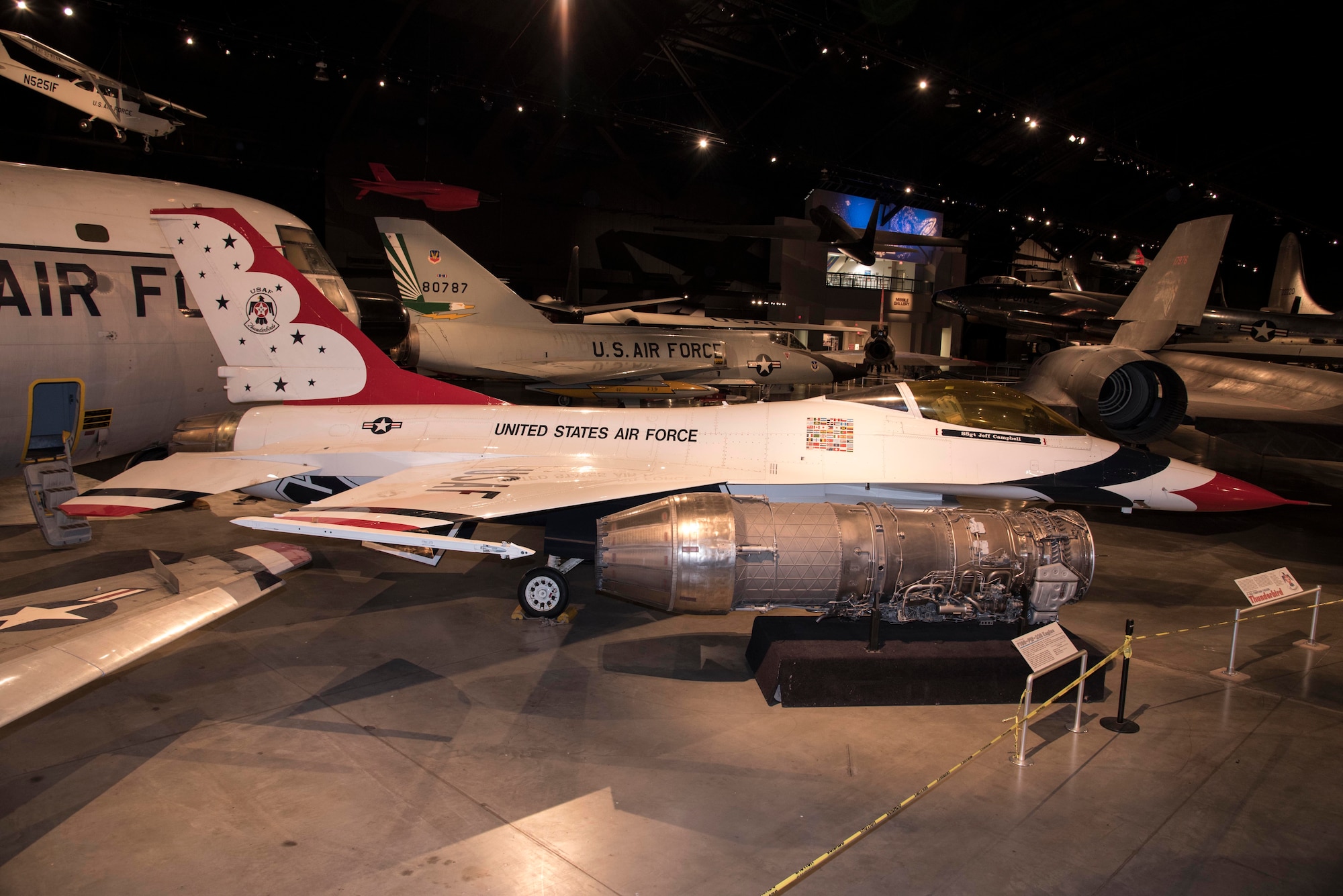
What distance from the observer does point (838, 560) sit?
5.16m

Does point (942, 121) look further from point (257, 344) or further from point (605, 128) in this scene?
point (257, 344)

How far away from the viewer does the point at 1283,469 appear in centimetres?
1443

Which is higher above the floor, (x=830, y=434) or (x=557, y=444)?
(x=830, y=434)

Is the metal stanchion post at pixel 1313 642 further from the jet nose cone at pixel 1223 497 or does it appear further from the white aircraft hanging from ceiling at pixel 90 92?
the white aircraft hanging from ceiling at pixel 90 92

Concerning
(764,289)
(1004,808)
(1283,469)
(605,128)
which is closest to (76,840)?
(1004,808)

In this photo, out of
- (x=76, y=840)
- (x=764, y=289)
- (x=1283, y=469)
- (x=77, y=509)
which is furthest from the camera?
(x=764, y=289)

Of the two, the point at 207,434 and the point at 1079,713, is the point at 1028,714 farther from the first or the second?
the point at 207,434

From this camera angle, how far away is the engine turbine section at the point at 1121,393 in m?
9.25

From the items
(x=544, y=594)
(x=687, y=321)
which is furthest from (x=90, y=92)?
(x=687, y=321)

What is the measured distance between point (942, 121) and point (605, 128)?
45.0ft

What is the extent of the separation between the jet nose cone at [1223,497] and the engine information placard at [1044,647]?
3224 millimetres

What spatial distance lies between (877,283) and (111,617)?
34.3 metres

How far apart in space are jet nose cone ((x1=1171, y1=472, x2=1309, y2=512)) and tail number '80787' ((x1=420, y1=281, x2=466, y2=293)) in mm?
14598

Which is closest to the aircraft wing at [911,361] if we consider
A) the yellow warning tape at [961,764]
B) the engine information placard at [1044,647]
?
the yellow warning tape at [961,764]
